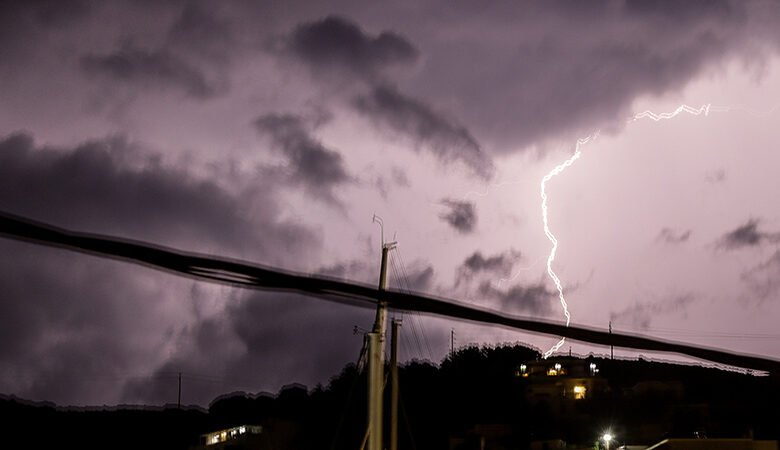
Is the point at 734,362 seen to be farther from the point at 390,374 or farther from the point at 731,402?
the point at 731,402

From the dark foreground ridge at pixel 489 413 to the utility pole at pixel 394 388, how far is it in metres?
17.3

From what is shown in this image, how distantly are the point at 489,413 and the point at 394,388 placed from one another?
42.7m

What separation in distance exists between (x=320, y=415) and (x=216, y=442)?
10640 millimetres

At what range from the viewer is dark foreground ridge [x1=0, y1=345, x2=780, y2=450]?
48.8 meters

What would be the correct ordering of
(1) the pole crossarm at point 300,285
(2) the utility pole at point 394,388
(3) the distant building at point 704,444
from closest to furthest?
(1) the pole crossarm at point 300,285 → (2) the utility pole at point 394,388 → (3) the distant building at point 704,444

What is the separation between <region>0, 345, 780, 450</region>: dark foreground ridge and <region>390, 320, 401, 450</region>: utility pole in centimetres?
1727

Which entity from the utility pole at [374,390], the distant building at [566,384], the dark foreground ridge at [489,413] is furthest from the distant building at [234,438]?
the utility pole at [374,390]

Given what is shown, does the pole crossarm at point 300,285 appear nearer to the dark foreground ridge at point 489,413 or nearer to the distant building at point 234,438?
the dark foreground ridge at point 489,413

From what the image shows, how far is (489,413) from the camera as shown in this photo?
59938 millimetres

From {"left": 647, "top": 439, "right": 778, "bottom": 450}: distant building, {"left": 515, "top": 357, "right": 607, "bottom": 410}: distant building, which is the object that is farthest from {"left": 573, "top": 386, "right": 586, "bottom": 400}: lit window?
{"left": 647, "top": 439, "right": 778, "bottom": 450}: distant building

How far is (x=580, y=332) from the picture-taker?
4020mm

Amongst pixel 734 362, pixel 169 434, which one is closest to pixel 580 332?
pixel 734 362

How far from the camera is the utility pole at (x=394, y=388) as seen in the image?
61.9ft

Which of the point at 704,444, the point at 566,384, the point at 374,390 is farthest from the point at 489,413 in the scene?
the point at 374,390
